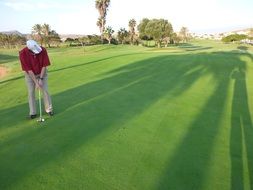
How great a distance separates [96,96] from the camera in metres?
11.0

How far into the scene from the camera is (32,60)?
26.9 ft

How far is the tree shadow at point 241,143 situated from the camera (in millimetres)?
5082

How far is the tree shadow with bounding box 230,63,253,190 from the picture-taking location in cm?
508

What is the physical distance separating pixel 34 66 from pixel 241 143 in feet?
16.7

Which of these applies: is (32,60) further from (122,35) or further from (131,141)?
(122,35)

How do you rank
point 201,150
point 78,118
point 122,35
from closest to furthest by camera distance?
point 201,150 < point 78,118 < point 122,35

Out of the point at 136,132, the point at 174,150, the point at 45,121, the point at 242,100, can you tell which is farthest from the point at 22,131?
the point at 242,100

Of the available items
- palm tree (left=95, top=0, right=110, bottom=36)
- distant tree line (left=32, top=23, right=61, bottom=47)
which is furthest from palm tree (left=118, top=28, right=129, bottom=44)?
distant tree line (left=32, top=23, right=61, bottom=47)

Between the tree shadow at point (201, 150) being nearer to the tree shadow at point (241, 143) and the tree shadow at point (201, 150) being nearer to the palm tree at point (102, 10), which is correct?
the tree shadow at point (241, 143)

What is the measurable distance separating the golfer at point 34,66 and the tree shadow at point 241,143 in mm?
4499

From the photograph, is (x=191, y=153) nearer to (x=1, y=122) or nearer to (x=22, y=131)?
(x=22, y=131)

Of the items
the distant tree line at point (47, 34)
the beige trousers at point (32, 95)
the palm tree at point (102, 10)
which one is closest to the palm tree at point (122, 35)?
the palm tree at point (102, 10)

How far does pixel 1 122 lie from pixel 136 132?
3377 mm

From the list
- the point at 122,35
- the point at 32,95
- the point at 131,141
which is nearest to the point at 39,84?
the point at 32,95
